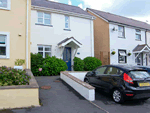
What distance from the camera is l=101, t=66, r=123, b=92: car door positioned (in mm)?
5094

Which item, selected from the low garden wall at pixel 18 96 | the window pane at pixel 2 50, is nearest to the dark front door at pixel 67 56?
the window pane at pixel 2 50

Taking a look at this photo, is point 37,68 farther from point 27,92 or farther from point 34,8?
point 27,92

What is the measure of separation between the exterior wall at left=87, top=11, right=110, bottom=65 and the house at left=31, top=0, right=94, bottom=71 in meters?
1.39

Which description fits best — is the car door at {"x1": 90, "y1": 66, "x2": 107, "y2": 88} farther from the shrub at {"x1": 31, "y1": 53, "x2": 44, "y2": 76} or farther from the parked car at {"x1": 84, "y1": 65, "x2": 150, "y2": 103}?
the shrub at {"x1": 31, "y1": 53, "x2": 44, "y2": 76}

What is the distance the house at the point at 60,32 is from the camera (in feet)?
35.9

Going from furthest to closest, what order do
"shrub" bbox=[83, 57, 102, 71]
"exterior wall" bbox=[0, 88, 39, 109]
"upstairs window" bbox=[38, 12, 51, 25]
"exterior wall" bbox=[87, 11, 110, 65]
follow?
"exterior wall" bbox=[87, 11, 110, 65] → "shrub" bbox=[83, 57, 102, 71] → "upstairs window" bbox=[38, 12, 51, 25] → "exterior wall" bbox=[0, 88, 39, 109]

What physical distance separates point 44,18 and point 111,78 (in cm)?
829

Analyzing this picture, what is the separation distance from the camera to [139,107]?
15.6ft

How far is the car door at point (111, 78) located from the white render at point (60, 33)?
6452mm

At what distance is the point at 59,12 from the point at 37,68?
533 centimetres

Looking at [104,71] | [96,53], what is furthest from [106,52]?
[104,71]

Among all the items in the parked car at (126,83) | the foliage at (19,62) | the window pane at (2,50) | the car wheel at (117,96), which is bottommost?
the car wheel at (117,96)

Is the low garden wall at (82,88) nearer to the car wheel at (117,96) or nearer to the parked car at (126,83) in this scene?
the parked car at (126,83)

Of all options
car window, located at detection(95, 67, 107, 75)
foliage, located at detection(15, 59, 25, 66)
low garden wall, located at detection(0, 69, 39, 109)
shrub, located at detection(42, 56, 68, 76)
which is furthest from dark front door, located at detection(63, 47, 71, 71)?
low garden wall, located at detection(0, 69, 39, 109)
